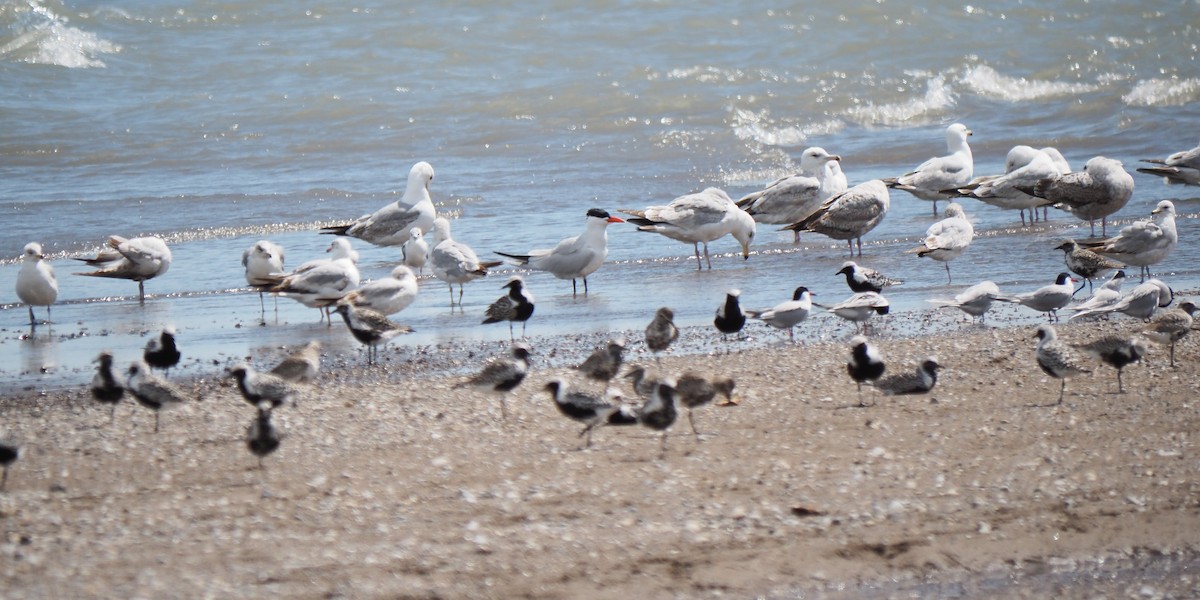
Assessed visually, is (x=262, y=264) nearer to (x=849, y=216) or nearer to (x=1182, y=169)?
(x=849, y=216)

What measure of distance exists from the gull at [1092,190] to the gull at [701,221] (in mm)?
3296

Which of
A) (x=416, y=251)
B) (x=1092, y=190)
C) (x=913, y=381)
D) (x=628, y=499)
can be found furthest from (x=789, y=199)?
(x=628, y=499)

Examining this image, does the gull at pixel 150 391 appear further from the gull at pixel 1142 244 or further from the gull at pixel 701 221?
the gull at pixel 1142 244

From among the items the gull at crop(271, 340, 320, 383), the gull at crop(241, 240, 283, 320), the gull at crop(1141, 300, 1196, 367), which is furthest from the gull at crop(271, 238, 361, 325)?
the gull at crop(1141, 300, 1196, 367)

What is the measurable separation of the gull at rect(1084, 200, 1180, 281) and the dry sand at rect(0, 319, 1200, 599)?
3.39m

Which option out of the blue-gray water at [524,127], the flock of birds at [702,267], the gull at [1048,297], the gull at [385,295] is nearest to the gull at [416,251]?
the flock of birds at [702,267]

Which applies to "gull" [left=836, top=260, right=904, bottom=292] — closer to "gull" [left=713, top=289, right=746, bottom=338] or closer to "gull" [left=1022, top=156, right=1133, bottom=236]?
"gull" [left=713, top=289, right=746, bottom=338]

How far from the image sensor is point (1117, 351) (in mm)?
7785

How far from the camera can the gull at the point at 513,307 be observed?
10164 mm

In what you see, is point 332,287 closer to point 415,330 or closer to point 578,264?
point 415,330

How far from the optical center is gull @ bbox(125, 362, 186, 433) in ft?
24.5

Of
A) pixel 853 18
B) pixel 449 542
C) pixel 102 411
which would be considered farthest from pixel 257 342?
pixel 853 18

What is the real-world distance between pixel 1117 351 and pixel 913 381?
1.19 metres

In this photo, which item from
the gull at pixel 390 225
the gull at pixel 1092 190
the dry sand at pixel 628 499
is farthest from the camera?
the gull at pixel 390 225
